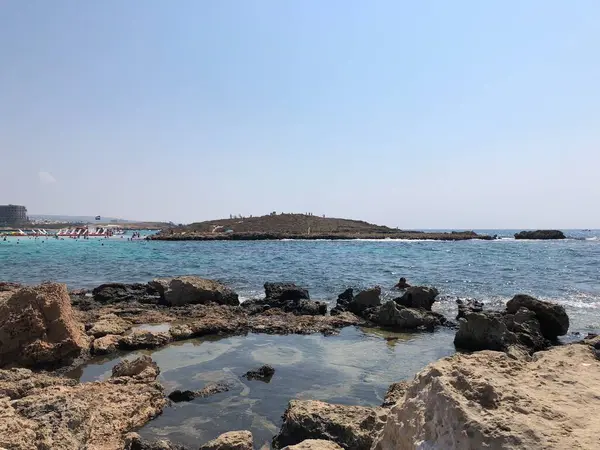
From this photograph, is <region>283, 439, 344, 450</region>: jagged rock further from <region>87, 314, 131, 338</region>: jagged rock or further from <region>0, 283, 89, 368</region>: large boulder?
<region>87, 314, 131, 338</region>: jagged rock

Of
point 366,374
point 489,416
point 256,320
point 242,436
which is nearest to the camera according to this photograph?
point 489,416

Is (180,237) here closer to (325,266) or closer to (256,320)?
(325,266)

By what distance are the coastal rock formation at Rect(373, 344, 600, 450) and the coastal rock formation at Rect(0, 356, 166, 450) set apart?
12.6 feet

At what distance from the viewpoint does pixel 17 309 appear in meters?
10.0

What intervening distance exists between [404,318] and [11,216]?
20157 centimetres

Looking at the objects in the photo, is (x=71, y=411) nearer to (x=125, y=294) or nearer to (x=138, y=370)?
(x=138, y=370)

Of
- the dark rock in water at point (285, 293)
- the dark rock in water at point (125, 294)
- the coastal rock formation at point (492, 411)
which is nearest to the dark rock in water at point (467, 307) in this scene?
the dark rock in water at point (285, 293)

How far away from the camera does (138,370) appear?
28.9ft

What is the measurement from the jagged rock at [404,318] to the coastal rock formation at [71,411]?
897cm

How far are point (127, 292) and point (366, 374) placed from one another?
44.1 feet

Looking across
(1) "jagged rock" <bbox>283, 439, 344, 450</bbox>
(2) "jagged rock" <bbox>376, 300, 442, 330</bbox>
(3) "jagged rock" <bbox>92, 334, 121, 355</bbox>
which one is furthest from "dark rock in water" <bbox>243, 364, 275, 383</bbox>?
(2) "jagged rock" <bbox>376, 300, 442, 330</bbox>

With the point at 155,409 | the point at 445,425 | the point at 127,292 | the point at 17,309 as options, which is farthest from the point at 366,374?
the point at 127,292

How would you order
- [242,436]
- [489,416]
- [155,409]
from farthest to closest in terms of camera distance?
[155,409], [242,436], [489,416]

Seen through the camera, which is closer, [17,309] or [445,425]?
[445,425]
